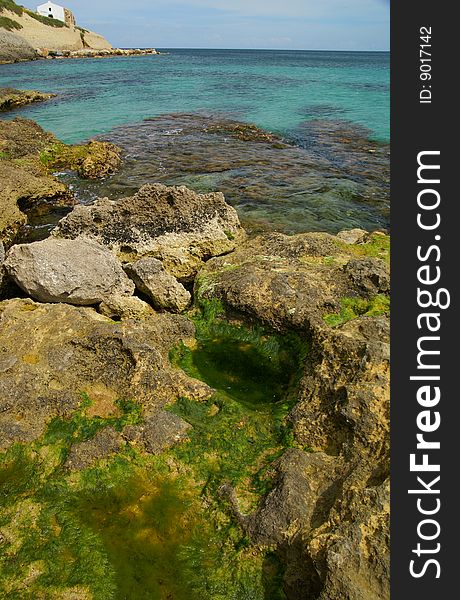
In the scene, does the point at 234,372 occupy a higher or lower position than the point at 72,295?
lower

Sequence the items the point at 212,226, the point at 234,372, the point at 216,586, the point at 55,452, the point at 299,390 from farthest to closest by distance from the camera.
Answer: the point at 212,226, the point at 234,372, the point at 299,390, the point at 55,452, the point at 216,586

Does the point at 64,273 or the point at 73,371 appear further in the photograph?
the point at 64,273

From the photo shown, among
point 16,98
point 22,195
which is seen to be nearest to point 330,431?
point 22,195

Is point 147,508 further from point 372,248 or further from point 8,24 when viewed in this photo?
point 8,24

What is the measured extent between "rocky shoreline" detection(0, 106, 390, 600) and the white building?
465 ft

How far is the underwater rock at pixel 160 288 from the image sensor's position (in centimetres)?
964

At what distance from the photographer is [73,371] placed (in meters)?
6.74

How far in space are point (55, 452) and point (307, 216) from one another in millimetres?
12291

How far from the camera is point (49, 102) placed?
4059cm

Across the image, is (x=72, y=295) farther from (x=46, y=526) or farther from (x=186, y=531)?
(x=186, y=531)

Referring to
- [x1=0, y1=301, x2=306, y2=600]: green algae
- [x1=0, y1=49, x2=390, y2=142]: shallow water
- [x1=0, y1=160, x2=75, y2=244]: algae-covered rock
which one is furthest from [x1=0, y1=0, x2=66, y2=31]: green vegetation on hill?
[x1=0, y1=301, x2=306, y2=600]: green algae

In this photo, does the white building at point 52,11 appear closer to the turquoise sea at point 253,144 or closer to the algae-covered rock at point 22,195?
the turquoise sea at point 253,144

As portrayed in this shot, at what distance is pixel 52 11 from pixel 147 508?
15073 cm

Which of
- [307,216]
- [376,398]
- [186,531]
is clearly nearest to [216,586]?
[186,531]
